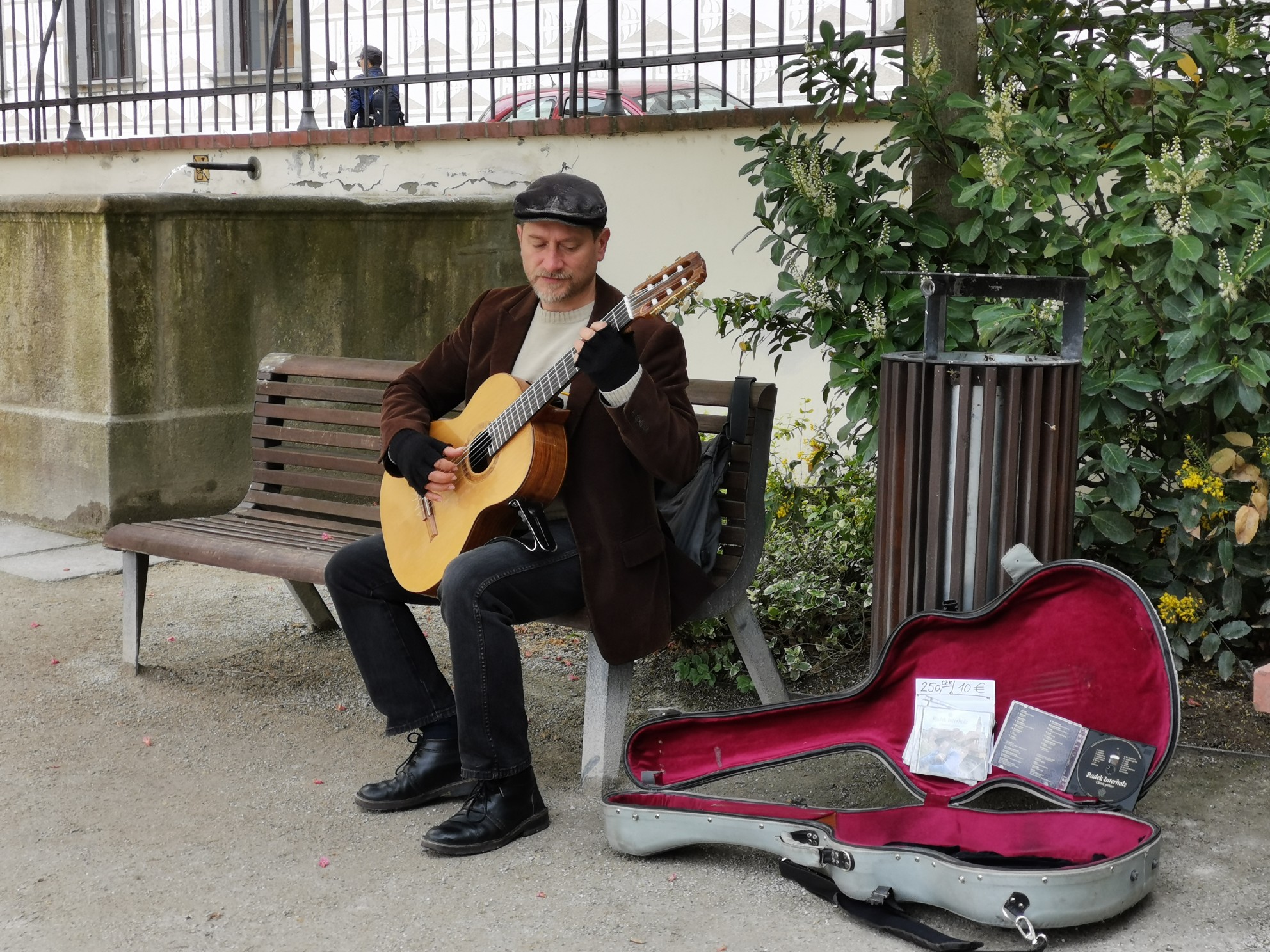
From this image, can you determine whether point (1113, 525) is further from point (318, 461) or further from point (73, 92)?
point (73, 92)

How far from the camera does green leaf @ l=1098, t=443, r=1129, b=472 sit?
3.69 metres

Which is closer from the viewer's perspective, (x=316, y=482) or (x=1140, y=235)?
(x=1140, y=235)

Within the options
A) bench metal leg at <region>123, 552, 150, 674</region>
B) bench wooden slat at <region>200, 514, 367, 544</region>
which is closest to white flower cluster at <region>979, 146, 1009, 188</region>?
bench wooden slat at <region>200, 514, 367, 544</region>

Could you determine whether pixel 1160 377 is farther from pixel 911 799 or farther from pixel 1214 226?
pixel 911 799

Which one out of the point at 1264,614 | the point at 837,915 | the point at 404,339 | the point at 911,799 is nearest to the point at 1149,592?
the point at 1264,614

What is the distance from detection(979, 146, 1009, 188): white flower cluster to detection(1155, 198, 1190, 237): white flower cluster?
379 millimetres

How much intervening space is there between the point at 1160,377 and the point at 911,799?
1379 mm

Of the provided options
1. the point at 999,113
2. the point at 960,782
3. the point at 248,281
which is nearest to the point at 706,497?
the point at 960,782

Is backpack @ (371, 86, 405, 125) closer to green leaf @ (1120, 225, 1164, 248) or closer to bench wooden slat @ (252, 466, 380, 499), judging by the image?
bench wooden slat @ (252, 466, 380, 499)

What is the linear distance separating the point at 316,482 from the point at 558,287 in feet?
4.97

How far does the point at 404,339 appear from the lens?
22.2 ft

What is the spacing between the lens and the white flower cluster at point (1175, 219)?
3.36 metres

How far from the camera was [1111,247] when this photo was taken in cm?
353

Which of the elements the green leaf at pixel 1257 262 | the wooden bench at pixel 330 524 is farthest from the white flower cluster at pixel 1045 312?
the wooden bench at pixel 330 524
